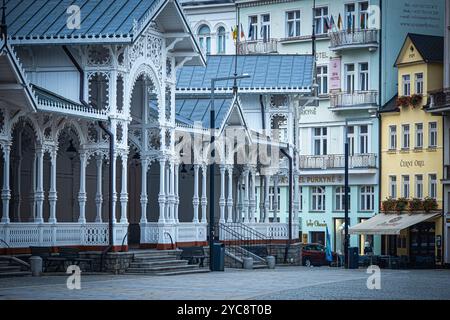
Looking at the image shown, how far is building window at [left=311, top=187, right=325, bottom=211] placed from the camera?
88562 millimetres

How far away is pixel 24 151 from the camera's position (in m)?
50.0

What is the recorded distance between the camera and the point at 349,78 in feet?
287

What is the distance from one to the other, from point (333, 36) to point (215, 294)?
52.2m

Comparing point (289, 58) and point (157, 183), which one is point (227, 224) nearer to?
point (157, 183)

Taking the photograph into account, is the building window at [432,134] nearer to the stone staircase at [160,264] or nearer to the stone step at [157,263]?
the stone staircase at [160,264]

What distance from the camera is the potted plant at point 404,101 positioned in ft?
265

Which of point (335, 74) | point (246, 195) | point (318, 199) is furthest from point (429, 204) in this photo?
point (246, 195)

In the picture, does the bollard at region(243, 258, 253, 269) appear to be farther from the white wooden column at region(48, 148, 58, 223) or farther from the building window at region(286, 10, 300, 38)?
the building window at region(286, 10, 300, 38)

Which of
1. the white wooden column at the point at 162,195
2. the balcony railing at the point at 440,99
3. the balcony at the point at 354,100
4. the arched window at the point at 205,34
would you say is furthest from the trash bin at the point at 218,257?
the arched window at the point at 205,34

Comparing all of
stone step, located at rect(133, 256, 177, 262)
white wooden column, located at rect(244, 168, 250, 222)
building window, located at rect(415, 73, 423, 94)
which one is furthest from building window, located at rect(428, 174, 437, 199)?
stone step, located at rect(133, 256, 177, 262)

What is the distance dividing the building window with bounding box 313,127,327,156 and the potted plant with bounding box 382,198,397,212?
23.5 ft

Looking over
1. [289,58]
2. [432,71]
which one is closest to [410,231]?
[432,71]

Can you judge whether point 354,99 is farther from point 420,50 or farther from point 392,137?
point 420,50

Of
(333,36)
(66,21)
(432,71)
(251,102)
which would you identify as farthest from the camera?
(333,36)
